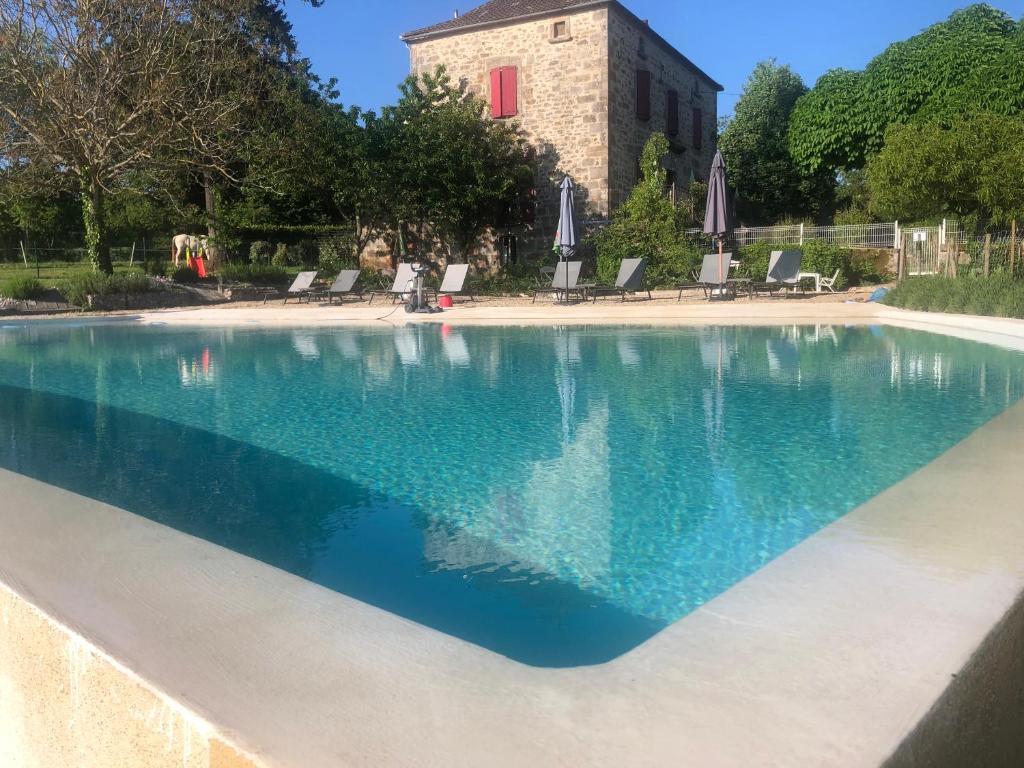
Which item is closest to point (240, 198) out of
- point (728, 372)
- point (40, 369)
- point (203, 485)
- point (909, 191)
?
point (40, 369)

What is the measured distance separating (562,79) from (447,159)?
12.8 ft

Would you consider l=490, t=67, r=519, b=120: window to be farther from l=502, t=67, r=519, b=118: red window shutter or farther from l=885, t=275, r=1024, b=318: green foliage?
l=885, t=275, r=1024, b=318: green foliage

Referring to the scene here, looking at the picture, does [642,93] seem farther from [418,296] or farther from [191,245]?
[191,245]

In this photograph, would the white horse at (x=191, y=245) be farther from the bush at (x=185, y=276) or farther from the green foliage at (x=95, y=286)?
the green foliage at (x=95, y=286)

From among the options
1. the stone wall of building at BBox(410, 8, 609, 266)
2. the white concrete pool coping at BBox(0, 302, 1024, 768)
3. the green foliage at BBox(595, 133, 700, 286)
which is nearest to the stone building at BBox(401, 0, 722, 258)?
the stone wall of building at BBox(410, 8, 609, 266)

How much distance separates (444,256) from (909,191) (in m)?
12.5

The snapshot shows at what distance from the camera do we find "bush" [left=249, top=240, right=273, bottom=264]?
951 inches

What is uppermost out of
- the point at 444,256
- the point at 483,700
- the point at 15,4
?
the point at 15,4

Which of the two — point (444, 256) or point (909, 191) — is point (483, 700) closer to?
point (909, 191)

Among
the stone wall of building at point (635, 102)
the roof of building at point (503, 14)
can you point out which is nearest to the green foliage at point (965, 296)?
the stone wall of building at point (635, 102)

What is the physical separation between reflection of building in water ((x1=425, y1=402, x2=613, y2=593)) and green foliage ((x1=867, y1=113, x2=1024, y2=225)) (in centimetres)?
1092

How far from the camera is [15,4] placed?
15953 mm

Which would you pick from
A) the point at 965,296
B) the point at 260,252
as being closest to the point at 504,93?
the point at 260,252

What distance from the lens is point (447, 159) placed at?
19.7m
